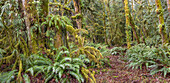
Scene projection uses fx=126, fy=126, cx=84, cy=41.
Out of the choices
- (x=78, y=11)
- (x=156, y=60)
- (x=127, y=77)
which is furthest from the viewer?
(x=78, y=11)

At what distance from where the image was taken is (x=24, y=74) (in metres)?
4.72

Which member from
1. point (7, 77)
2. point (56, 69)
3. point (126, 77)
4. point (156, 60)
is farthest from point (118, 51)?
point (7, 77)

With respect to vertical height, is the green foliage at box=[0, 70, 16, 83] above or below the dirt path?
above

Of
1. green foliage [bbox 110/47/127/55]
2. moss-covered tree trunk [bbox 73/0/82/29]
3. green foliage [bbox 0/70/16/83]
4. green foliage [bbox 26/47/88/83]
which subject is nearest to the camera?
green foliage [bbox 0/70/16/83]

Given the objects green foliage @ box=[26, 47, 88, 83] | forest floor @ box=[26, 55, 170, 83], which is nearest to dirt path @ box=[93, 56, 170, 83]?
forest floor @ box=[26, 55, 170, 83]

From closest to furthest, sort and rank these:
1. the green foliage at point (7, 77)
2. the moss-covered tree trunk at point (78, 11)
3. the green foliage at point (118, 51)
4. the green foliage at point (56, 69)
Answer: the green foliage at point (7, 77), the green foliage at point (56, 69), the moss-covered tree trunk at point (78, 11), the green foliage at point (118, 51)

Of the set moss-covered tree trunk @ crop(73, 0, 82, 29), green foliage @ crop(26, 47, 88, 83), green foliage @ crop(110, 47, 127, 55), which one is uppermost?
moss-covered tree trunk @ crop(73, 0, 82, 29)

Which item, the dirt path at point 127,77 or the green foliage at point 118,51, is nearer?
the dirt path at point 127,77

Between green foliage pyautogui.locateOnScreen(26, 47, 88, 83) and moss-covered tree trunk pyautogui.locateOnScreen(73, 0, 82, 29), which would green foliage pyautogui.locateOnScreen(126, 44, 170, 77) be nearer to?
green foliage pyautogui.locateOnScreen(26, 47, 88, 83)

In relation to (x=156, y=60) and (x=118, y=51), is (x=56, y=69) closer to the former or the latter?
(x=156, y=60)

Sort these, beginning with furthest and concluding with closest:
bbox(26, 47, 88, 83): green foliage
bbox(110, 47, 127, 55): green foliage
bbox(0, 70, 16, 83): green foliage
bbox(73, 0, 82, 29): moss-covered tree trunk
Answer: bbox(110, 47, 127, 55): green foliage → bbox(73, 0, 82, 29): moss-covered tree trunk → bbox(26, 47, 88, 83): green foliage → bbox(0, 70, 16, 83): green foliage

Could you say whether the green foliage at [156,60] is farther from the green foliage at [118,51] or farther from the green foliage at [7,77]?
the green foliage at [7,77]

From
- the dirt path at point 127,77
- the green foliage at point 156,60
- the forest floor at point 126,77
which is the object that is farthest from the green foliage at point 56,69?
the green foliage at point 156,60

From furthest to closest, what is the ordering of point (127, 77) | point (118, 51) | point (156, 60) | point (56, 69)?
point (118, 51), point (156, 60), point (127, 77), point (56, 69)
